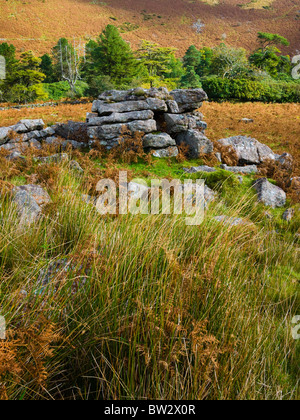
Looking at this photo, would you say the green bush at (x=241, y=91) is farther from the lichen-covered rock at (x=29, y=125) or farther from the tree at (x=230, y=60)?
the lichen-covered rock at (x=29, y=125)

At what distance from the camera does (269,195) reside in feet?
19.7

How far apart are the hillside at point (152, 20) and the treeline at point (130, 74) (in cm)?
1972

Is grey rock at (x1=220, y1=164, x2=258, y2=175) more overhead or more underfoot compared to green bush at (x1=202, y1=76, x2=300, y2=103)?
more underfoot

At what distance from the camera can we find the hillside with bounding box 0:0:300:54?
191 ft

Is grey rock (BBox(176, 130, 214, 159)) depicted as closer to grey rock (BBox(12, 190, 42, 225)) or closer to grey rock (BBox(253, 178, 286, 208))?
grey rock (BBox(253, 178, 286, 208))

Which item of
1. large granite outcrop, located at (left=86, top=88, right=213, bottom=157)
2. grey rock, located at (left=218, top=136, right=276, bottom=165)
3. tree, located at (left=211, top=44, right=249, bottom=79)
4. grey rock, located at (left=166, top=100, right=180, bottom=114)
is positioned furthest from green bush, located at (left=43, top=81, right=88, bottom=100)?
grey rock, located at (left=218, top=136, right=276, bottom=165)

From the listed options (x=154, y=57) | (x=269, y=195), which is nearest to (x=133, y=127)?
(x=269, y=195)

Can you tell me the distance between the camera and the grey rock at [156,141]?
8.52 m

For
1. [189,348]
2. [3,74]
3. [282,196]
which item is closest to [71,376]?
[189,348]

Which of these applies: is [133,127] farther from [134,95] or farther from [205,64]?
[205,64]

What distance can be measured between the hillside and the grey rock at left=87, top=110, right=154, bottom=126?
5112 centimetres

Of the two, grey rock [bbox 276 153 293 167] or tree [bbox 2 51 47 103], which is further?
tree [bbox 2 51 47 103]

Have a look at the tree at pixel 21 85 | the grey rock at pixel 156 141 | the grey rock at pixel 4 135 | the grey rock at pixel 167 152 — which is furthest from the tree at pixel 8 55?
the grey rock at pixel 167 152

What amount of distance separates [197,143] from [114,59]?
92.2 ft
